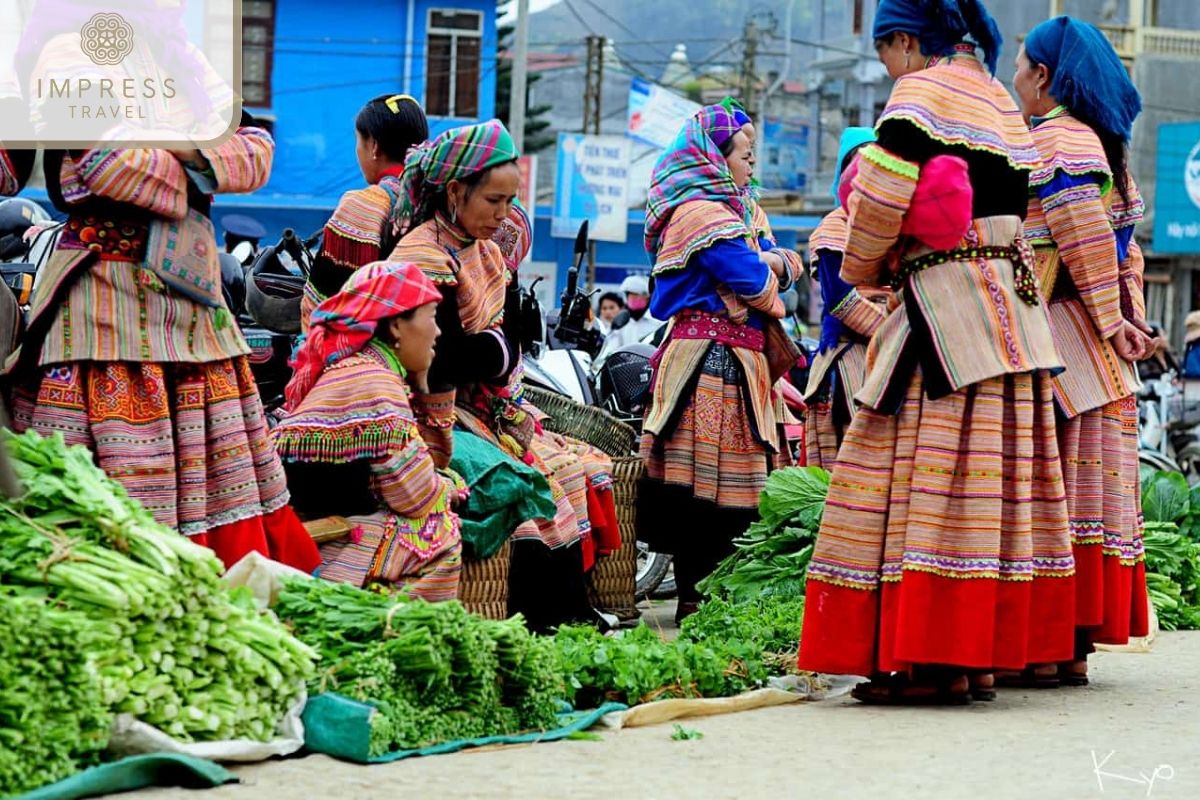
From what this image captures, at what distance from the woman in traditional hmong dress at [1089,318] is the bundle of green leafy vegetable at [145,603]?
2944 mm

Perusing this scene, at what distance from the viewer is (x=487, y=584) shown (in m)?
6.66

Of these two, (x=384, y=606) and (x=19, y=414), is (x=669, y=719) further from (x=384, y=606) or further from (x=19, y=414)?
(x=19, y=414)

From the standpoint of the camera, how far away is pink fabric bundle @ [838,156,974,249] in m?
5.62

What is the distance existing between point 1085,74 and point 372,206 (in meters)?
2.62

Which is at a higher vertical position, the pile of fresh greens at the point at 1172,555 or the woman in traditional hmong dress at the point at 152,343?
the woman in traditional hmong dress at the point at 152,343

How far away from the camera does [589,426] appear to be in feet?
27.9

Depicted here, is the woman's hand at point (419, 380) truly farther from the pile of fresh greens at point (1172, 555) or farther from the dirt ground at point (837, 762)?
the pile of fresh greens at point (1172, 555)

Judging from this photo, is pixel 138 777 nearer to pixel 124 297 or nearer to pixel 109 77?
pixel 124 297

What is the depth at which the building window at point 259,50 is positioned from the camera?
38625mm

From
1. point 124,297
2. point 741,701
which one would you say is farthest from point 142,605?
point 741,701

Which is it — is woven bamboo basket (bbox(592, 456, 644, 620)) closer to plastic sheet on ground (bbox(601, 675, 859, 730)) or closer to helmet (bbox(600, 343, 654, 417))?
plastic sheet on ground (bbox(601, 675, 859, 730))

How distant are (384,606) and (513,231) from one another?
3.02 metres

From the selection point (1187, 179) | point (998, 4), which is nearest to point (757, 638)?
point (1187, 179)
